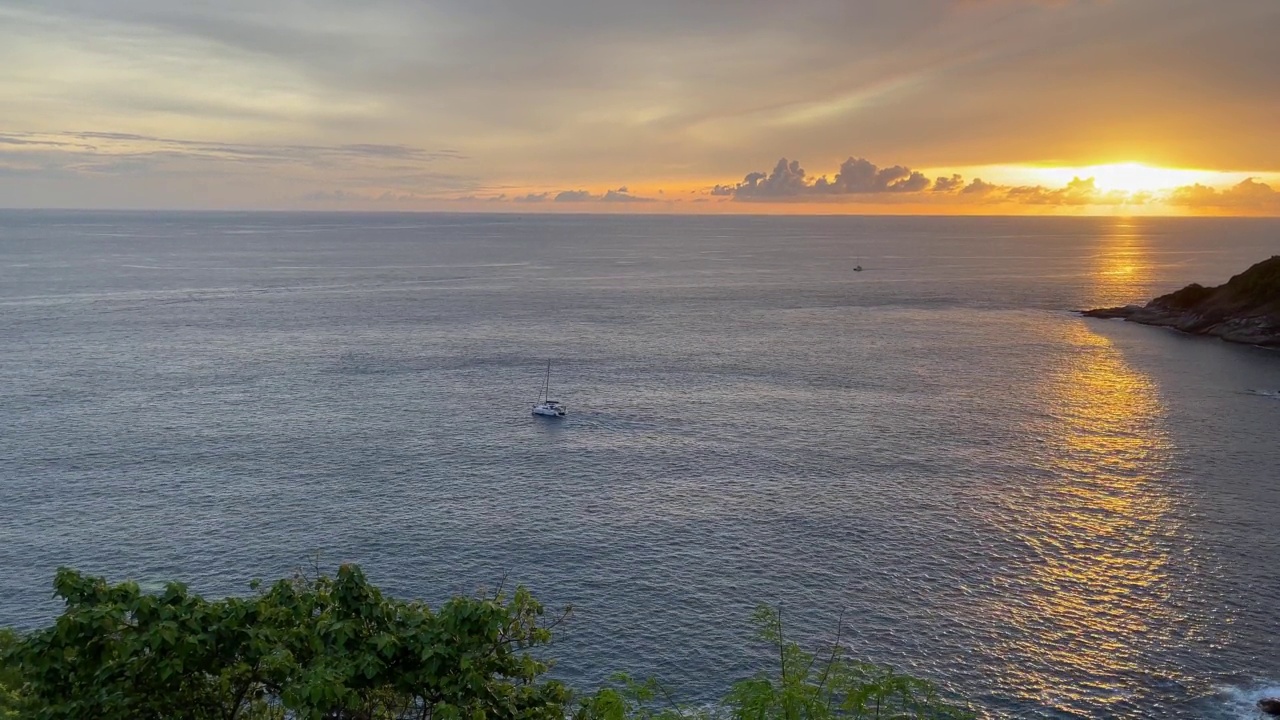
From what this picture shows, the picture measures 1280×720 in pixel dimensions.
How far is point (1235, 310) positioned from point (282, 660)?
198 meters

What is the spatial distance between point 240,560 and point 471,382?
64088mm

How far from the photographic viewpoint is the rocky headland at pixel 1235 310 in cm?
16438

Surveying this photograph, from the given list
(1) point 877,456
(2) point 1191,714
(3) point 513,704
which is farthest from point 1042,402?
(3) point 513,704

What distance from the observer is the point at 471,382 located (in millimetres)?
134375

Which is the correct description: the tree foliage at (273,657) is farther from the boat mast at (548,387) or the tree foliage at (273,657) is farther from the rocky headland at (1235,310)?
the rocky headland at (1235,310)

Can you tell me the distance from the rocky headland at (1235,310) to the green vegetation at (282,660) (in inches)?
6861

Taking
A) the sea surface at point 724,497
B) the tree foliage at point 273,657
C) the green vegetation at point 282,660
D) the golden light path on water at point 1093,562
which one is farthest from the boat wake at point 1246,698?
the tree foliage at point 273,657

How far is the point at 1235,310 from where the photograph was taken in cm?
17400

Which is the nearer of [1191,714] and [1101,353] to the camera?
[1191,714]

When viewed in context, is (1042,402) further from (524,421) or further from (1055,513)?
(524,421)

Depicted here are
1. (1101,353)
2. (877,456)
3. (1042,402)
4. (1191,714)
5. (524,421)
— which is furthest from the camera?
(1101,353)

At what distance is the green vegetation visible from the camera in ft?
73.3

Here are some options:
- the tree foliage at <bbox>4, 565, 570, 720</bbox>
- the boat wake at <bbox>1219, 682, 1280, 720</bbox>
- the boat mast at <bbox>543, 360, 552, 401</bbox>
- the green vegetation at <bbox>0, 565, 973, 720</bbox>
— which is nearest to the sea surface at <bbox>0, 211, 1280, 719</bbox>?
the boat wake at <bbox>1219, 682, 1280, 720</bbox>

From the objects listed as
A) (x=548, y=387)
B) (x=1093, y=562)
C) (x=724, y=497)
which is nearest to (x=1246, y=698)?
(x=1093, y=562)
